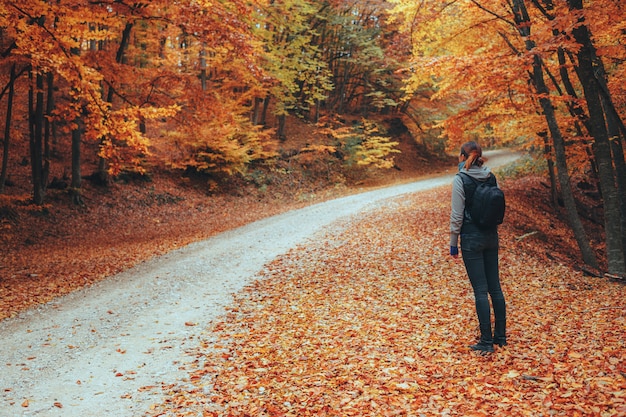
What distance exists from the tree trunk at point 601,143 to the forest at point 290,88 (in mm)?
26

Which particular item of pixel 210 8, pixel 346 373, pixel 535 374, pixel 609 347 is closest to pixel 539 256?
pixel 609 347

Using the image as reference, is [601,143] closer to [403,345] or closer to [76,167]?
[403,345]

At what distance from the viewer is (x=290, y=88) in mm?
22484

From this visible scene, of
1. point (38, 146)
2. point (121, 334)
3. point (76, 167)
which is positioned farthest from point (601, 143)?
point (76, 167)

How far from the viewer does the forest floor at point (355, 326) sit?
4.29 m

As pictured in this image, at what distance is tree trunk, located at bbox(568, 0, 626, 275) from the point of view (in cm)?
785

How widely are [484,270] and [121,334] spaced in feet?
16.7

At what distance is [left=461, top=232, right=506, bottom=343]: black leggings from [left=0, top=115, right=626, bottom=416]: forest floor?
0.46 metres

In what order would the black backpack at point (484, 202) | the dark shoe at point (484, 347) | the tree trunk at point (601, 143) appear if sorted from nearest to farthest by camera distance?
the black backpack at point (484, 202) → the dark shoe at point (484, 347) → the tree trunk at point (601, 143)

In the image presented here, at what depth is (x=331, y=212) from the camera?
15641mm

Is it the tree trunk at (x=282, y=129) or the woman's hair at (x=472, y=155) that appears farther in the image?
the tree trunk at (x=282, y=129)

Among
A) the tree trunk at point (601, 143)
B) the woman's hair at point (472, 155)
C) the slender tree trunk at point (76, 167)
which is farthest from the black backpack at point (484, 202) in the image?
the slender tree trunk at point (76, 167)

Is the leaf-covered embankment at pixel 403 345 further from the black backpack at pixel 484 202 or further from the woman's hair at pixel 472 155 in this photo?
the woman's hair at pixel 472 155

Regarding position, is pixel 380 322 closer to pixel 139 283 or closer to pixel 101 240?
pixel 139 283
